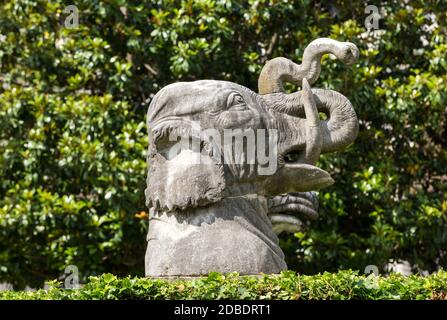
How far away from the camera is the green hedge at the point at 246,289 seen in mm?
5875

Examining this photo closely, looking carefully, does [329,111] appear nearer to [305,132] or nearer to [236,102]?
[305,132]

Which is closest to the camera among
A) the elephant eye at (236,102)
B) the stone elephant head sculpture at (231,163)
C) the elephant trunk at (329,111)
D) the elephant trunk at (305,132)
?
the stone elephant head sculpture at (231,163)

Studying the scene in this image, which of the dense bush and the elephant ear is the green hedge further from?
the dense bush

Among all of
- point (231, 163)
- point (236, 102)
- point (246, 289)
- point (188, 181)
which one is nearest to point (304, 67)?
point (236, 102)

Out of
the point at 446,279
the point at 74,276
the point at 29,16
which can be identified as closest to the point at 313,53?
the point at 446,279

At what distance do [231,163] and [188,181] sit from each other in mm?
388

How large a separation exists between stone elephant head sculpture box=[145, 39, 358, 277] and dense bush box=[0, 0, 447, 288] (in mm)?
3693

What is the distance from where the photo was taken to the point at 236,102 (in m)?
7.13

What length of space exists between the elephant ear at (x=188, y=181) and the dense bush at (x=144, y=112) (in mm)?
4014

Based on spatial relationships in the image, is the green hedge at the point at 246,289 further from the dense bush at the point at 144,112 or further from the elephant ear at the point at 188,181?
the dense bush at the point at 144,112

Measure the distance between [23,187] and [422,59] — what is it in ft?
18.4

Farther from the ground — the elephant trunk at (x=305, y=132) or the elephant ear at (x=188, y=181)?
the elephant trunk at (x=305, y=132)

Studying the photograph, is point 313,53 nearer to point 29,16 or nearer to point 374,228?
point 374,228

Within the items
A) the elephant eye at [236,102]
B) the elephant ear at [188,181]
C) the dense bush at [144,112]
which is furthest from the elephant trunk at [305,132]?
the dense bush at [144,112]
